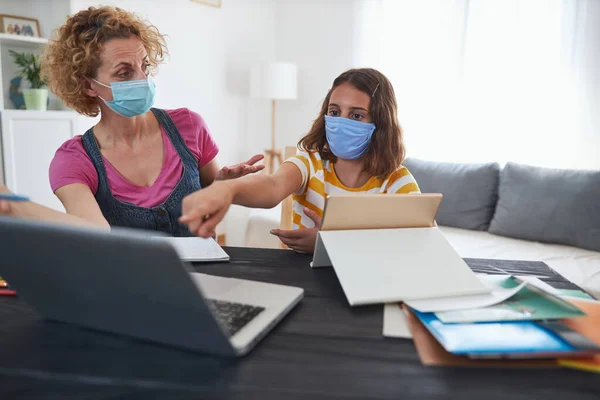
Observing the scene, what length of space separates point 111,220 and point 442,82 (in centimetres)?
253

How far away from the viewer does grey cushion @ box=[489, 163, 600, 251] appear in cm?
228

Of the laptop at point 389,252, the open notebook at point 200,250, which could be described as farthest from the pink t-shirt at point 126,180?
the laptop at point 389,252

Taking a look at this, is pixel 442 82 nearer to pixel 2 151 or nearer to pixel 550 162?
pixel 550 162

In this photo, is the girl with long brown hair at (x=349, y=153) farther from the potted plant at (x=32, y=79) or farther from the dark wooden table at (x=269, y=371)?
the potted plant at (x=32, y=79)

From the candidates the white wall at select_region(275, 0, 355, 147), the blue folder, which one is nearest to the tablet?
the blue folder

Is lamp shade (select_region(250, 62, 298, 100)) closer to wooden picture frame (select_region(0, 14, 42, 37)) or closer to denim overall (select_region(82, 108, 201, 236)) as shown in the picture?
wooden picture frame (select_region(0, 14, 42, 37))

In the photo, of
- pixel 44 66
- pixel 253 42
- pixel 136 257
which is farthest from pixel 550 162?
pixel 136 257

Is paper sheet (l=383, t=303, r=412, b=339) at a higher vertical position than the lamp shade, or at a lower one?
lower

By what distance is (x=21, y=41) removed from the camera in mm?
2297

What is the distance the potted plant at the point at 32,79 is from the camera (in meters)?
2.30

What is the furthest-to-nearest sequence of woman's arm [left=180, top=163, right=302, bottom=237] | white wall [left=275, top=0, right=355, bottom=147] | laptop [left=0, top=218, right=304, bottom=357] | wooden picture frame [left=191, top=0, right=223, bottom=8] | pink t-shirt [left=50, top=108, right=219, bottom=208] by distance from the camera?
white wall [left=275, top=0, right=355, bottom=147] → wooden picture frame [left=191, top=0, right=223, bottom=8] → pink t-shirt [left=50, top=108, right=219, bottom=208] → woman's arm [left=180, top=163, right=302, bottom=237] → laptop [left=0, top=218, right=304, bottom=357]

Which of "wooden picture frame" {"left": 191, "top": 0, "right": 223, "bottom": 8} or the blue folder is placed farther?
"wooden picture frame" {"left": 191, "top": 0, "right": 223, "bottom": 8}

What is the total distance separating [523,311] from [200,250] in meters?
0.64

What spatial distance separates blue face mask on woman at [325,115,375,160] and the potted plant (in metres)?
1.71
